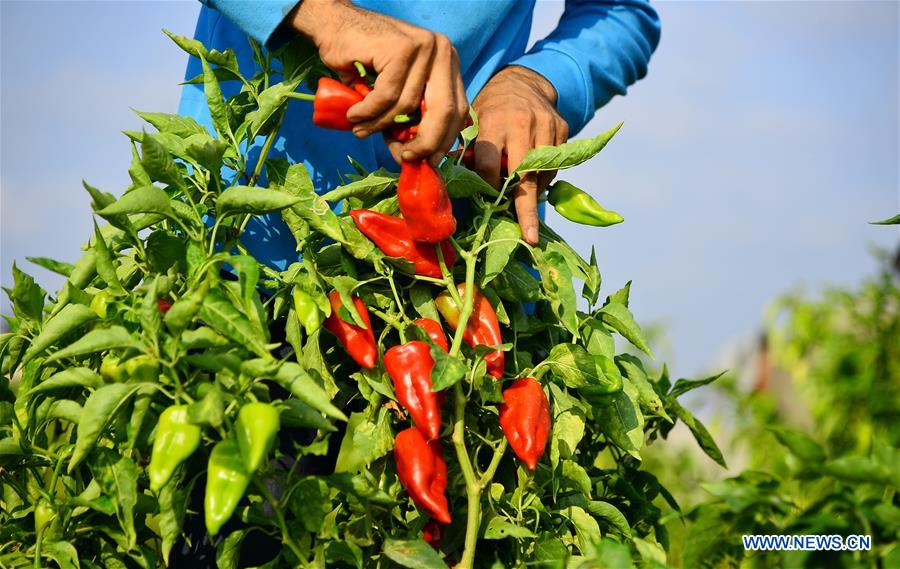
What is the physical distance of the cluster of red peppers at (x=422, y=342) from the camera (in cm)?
115

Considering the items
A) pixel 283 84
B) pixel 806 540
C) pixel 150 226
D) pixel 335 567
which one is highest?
pixel 283 84

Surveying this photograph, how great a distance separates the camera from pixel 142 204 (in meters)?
1.06

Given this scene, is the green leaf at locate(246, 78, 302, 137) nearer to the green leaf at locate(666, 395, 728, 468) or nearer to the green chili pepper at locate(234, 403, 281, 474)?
the green chili pepper at locate(234, 403, 281, 474)

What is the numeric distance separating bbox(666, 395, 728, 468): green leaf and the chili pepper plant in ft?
0.55

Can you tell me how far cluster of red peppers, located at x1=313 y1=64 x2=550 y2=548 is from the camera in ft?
3.76

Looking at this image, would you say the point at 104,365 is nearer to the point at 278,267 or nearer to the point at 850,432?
the point at 278,267

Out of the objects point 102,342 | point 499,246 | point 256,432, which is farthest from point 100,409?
point 499,246

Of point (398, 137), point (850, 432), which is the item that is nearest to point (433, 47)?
point (398, 137)

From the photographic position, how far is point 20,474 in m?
1.42

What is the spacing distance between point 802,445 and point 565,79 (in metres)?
1.03

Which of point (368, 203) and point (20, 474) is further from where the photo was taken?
point (20, 474)

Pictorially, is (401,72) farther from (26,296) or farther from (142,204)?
(26,296)

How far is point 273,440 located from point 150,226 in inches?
16.7

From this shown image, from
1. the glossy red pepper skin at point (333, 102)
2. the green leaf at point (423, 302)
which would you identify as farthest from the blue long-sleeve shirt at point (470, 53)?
the green leaf at point (423, 302)
